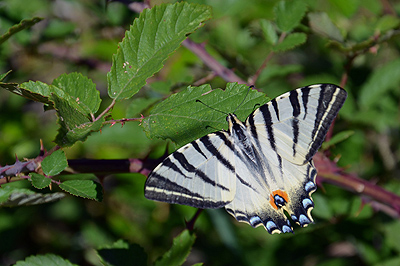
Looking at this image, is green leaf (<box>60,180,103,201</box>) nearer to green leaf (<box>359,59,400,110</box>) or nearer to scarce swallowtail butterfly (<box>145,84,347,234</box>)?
scarce swallowtail butterfly (<box>145,84,347,234</box>)

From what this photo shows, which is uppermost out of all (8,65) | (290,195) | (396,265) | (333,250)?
(8,65)

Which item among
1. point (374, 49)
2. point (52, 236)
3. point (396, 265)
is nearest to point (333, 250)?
point (396, 265)

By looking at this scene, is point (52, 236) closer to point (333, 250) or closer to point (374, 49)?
point (333, 250)

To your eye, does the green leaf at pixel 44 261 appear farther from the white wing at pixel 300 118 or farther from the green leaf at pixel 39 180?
the white wing at pixel 300 118

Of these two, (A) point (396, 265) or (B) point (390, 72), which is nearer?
(A) point (396, 265)

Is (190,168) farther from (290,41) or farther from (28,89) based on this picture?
(290,41)

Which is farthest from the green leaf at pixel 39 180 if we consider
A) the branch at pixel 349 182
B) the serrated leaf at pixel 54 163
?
the branch at pixel 349 182
